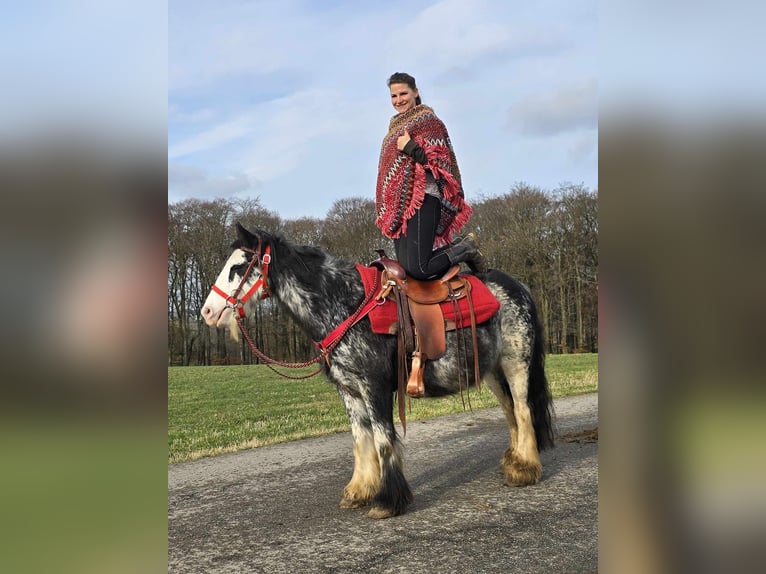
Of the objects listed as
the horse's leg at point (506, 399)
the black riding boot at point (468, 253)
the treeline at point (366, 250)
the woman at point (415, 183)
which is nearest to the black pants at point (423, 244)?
the woman at point (415, 183)

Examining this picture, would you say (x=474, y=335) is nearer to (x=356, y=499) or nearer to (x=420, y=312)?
(x=420, y=312)

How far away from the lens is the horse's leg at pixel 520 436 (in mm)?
5762

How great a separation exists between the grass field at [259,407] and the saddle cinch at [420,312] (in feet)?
5.51

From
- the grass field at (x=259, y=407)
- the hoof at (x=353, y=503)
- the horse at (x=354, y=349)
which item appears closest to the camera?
the horse at (x=354, y=349)

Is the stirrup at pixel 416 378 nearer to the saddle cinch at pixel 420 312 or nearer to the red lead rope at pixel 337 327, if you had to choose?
the saddle cinch at pixel 420 312

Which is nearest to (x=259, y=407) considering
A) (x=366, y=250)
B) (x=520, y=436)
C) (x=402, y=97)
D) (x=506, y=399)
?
(x=506, y=399)

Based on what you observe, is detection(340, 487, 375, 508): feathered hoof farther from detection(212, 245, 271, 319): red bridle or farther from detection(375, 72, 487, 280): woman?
detection(375, 72, 487, 280): woman

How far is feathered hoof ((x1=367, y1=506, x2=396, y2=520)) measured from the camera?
16.2 feet

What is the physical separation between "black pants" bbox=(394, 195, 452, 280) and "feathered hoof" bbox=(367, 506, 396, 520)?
2.02 metres

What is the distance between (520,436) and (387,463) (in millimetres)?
1626

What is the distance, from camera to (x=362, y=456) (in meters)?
5.46
